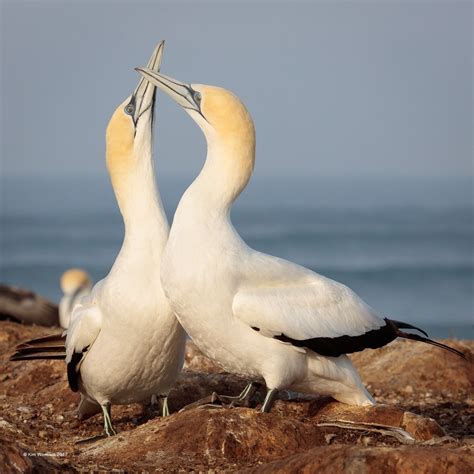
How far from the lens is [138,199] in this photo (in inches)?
321

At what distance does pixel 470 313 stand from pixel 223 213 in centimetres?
3106

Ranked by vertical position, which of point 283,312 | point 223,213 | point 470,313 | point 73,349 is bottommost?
point 470,313

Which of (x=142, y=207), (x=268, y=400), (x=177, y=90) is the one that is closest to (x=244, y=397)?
(x=268, y=400)

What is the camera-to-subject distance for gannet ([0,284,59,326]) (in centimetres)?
1541

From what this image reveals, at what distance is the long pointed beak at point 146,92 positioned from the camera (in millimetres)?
8328

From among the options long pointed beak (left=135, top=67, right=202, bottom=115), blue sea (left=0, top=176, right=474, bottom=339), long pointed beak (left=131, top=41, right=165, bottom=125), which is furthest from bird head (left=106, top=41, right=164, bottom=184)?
blue sea (left=0, top=176, right=474, bottom=339)

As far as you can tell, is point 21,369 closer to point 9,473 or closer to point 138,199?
point 138,199

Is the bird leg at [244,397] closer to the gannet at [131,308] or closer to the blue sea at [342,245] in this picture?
the gannet at [131,308]

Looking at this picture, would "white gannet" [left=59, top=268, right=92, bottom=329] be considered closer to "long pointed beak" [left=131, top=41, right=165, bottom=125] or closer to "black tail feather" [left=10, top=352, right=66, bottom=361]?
"black tail feather" [left=10, top=352, right=66, bottom=361]

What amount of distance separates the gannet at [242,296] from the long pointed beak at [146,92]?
14.7 inches

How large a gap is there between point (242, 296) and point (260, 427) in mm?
758

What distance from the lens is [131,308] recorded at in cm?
778

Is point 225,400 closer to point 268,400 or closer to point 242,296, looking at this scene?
point 268,400

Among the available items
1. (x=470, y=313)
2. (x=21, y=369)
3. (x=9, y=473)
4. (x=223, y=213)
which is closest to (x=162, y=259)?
(x=223, y=213)
